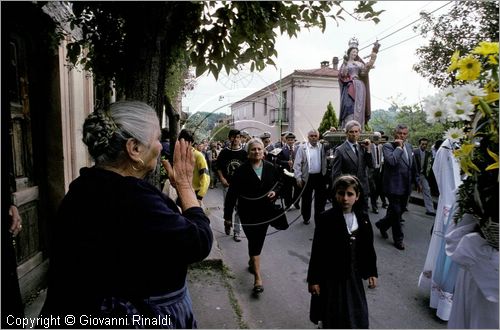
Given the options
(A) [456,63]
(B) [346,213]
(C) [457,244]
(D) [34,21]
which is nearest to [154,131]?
(A) [456,63]

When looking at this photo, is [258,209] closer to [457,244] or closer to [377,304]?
[377,304]

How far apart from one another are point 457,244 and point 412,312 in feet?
6.55

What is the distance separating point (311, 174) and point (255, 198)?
3.12 metres

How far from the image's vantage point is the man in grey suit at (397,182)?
5.67 meters

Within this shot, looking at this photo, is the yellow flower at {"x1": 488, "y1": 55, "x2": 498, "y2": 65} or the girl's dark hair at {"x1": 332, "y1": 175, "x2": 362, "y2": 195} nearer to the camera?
the yellow flower at {"x1": 488, "y1": 55, "x2": 498, "y2": 65}

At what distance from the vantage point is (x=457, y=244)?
2.01 metres

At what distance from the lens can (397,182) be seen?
595 centimetres

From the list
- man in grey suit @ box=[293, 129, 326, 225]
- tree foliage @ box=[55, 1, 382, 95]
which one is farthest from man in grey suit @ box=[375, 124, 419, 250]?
tree foliage @ box=[55, 1, 382, 95]

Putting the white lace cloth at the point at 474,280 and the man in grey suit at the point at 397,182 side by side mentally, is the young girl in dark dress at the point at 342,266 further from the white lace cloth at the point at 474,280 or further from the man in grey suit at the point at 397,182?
the man in grey suit at the point at 397,182

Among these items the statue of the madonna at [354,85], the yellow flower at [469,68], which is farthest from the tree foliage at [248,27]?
the statue of the madonna at [354,85]

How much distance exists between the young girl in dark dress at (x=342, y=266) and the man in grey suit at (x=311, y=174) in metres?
4.04

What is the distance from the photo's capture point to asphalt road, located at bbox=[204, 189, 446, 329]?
3.48 m

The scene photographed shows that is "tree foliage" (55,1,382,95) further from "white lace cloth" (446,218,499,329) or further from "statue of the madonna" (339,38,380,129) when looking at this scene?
"statue of the madonna" (339,38,380,129)

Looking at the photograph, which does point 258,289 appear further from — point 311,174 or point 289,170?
point 289,170
